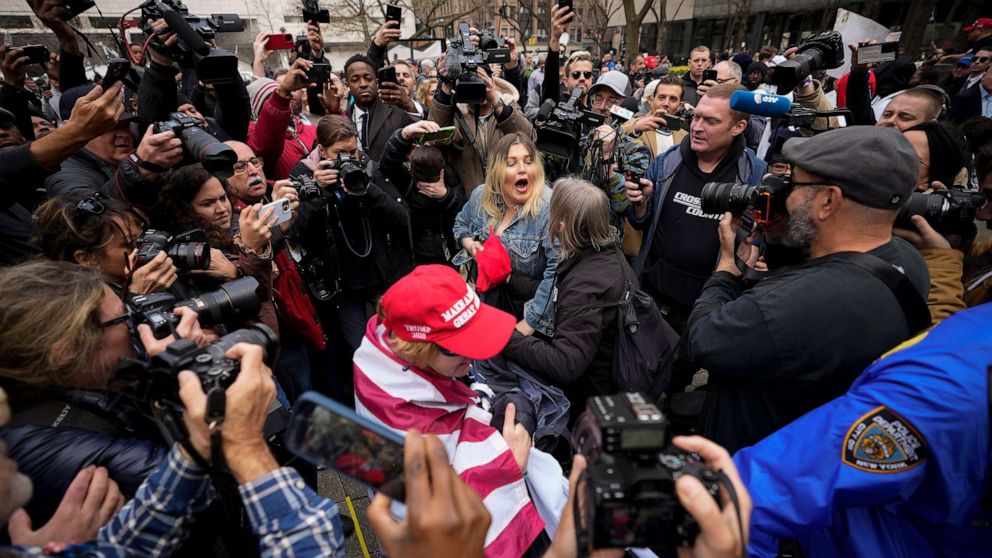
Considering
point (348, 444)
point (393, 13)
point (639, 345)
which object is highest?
point (393, 13)

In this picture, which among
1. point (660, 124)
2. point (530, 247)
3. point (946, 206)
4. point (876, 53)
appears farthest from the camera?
point (660, 124)

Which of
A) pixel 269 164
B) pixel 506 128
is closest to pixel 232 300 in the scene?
pixel 269 164

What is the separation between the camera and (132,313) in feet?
5.04

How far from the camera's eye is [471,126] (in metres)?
4.13

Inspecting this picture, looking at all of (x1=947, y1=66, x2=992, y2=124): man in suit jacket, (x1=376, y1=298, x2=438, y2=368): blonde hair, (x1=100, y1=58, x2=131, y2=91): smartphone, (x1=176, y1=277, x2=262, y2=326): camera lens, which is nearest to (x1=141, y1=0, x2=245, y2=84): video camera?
(x1=100, y1=58, x2=131, y2=91): smartphone

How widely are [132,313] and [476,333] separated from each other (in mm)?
1129

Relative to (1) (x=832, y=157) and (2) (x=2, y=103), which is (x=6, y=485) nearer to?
(1) (x=832, y=157)

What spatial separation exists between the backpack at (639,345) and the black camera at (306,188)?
5.87 feet

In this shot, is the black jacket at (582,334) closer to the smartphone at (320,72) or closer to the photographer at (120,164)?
the photographer at (120,164)

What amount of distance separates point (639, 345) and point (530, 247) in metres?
0.94

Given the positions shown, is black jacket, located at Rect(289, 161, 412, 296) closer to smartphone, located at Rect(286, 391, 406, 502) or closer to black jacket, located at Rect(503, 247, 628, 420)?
black jacket, located at Rect(503, 247, 628, 420)

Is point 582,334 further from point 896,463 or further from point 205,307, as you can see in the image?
point 205,307

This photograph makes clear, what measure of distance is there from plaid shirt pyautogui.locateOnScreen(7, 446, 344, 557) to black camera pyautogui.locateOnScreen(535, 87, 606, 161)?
2.79 metres

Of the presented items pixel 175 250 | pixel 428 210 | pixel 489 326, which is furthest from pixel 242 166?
pixel 489 326
